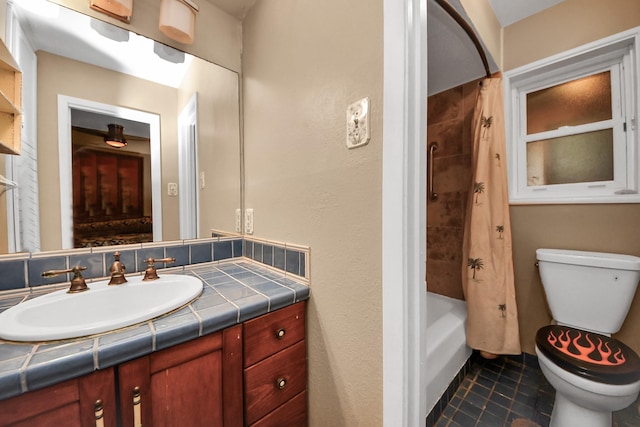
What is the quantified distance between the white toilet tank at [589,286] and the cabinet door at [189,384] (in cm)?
172

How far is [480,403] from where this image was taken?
49.5 inches

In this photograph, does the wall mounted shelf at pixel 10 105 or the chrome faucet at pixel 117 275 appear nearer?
the wall mounted shelf at pixel 10 105

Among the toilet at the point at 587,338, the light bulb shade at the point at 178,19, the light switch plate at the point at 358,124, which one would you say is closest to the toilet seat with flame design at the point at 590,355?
the toilet at the point at 587,338

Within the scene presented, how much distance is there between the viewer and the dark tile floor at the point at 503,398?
1.14 metres

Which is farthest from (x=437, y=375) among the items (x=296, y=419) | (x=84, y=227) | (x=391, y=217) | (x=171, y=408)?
(x=84, y=227)

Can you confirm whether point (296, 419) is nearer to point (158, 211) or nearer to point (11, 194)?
point (158, 211)

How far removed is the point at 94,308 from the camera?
2.58 feet

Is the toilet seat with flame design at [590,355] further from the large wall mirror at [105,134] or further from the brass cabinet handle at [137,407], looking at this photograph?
the large wall mirror at [105,134]

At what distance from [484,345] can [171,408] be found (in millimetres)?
1662

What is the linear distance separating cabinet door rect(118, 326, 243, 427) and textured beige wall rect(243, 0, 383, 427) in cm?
31

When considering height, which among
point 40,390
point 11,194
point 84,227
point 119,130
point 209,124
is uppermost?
point 209,124

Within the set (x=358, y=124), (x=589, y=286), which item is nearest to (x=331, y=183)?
(x=358, y=124)

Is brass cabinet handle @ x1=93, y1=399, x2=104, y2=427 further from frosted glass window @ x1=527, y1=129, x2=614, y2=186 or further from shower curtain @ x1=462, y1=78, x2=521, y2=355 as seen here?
frosted glass window @ x1=527, y1=129, x2=614, y2=186

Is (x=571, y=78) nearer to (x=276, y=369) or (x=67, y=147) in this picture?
(x=276, y=369)
